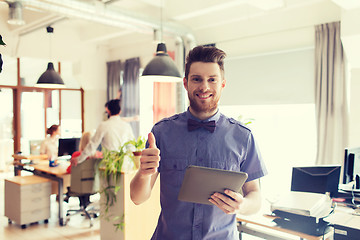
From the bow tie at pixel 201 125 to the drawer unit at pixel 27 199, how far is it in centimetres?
378

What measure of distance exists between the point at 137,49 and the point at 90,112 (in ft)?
6.74

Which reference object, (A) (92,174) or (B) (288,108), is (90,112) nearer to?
(A) (92,174)

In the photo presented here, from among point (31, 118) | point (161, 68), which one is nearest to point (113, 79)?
point (31, 118)

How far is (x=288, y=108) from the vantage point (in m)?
5.61

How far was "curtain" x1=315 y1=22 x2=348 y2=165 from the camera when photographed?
15.3 feet

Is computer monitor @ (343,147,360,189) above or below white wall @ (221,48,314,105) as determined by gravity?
below

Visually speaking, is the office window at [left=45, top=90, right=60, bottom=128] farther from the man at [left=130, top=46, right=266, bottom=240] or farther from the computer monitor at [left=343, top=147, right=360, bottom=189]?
the man at [left=130, top=46, right=266, bottom=240]

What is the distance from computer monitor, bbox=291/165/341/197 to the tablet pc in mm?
1707

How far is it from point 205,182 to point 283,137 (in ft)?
15.7

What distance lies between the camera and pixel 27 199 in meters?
4.52

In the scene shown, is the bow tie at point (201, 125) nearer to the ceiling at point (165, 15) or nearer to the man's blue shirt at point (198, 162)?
the man's blue shirt at point (198, 162)

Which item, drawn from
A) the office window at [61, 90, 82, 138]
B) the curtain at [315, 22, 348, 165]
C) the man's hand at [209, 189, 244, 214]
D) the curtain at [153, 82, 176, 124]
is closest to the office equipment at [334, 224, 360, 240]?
the man's hand at [209, 189, 244, 214]

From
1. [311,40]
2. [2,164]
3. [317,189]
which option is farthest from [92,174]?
[2,164]

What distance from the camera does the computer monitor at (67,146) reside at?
5.55 m
